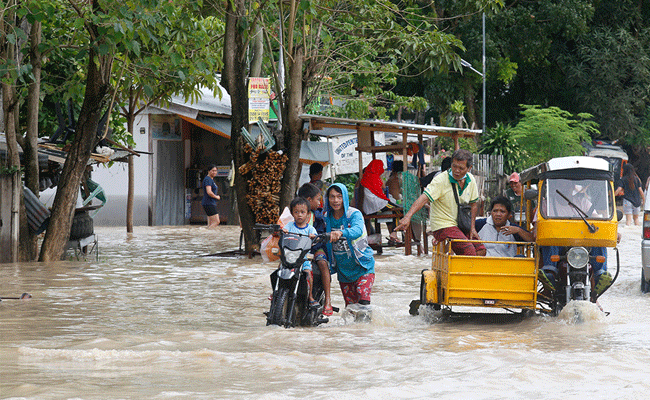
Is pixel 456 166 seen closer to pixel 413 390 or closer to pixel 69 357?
pixel 413 390

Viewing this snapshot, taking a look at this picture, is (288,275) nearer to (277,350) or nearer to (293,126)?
(277,350)

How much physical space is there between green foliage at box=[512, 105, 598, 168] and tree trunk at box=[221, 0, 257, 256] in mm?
12966

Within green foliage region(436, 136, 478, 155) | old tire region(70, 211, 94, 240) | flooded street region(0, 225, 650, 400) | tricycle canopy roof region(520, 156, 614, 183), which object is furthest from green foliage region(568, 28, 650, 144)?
tricycle canopy roof region(520, 156, 614, 183)

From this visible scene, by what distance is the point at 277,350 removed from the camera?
21.4 feet

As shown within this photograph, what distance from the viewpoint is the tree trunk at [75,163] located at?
1341 cm

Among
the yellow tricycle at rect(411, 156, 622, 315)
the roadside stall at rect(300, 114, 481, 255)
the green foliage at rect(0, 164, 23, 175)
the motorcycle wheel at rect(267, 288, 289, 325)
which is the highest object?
the roadside stall at rect(300, 114, 481, 255)

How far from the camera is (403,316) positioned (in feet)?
28.4

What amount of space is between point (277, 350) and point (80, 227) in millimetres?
9114

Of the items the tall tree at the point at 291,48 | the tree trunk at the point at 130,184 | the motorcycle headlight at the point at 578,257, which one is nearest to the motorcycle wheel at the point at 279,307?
the motorcycle headlight at the point at 578,257

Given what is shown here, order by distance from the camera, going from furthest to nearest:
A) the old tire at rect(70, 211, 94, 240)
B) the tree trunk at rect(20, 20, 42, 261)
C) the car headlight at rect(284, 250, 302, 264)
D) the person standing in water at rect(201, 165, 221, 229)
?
the person standing in water at rect(201, 165, 221, 229) < the old tire at rect(70, 211, 94, 240) < the tree trunk at rect(20, 20, 42, 261) < the car headlight at rect(284, 250, 302, 264)

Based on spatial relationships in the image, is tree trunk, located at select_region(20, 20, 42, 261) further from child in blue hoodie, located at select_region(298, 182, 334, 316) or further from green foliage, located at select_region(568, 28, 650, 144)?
green foliage, located at select_region(568, 28, 650, 144)

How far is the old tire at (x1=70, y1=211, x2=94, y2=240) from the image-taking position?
14539 millimetres

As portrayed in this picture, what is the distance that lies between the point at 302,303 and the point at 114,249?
10.1 m

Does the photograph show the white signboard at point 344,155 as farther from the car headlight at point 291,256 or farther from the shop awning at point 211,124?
the car headlight at point 291,256
